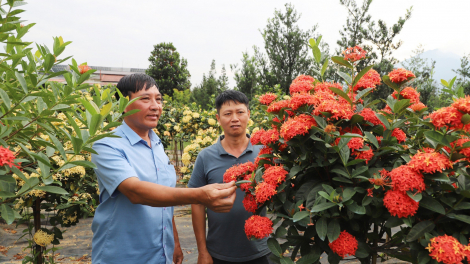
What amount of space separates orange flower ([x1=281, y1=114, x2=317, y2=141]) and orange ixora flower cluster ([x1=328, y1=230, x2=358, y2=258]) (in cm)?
47

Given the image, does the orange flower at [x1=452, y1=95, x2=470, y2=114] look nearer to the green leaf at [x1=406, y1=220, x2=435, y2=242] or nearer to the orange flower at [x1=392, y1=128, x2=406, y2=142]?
the orange flower at [x1=392, y1=128, x2=406, y2=142]

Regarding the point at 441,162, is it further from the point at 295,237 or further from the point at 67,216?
the point at 67,216

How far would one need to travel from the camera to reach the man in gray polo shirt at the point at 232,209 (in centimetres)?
228

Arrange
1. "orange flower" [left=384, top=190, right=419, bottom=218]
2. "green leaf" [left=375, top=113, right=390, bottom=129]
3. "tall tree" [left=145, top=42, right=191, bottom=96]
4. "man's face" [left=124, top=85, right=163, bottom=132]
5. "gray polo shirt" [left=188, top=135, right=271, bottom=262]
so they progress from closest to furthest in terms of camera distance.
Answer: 1. "orange flower" [left=384, top=190, right=419, bottom=218]
2. "green leaf" [left=375, top=113, right=390, bottom=129]
3. "man's face" [left=124, top=85, right=163, bottom=132]
4. "gray polo shirt" [left=188, top=135, right=271, bottom=262]
5. "tall tree" [left=145, top=42, right=191, bottom=96]

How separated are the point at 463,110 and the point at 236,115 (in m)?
1.65

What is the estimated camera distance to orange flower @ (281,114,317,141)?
1299 millimetres

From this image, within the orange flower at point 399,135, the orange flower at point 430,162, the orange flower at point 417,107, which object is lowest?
the orange flower at point 430,162

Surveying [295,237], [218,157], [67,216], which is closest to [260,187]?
[295,237]

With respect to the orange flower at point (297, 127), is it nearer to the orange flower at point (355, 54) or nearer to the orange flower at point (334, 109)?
the orange flower at point (334, 109)

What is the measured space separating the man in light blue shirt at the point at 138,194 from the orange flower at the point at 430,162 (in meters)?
0.90

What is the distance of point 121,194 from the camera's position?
1.87 m

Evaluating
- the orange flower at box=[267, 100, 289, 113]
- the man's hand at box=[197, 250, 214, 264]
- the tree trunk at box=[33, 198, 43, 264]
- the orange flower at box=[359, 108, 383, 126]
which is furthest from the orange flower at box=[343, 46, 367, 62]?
the tree trunk at box=[33, 198, 43, 264]

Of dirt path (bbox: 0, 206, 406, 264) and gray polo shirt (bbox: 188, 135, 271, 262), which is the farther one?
dirt path (bbox: 0, 206, 406, 264)

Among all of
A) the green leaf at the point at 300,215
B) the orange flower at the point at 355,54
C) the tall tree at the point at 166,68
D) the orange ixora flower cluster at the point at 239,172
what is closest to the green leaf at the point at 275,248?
the green leaf at the point at 300,215
